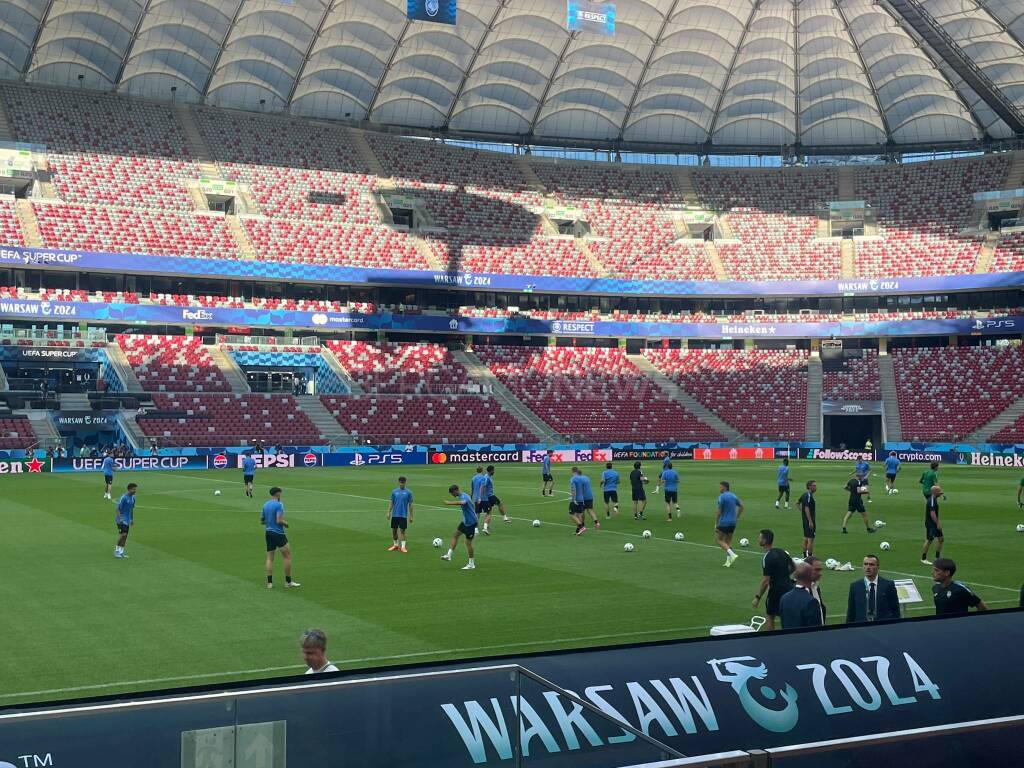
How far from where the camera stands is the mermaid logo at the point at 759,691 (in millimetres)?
9992

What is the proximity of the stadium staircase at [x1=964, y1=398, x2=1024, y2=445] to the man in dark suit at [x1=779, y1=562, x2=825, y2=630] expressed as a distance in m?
60.6

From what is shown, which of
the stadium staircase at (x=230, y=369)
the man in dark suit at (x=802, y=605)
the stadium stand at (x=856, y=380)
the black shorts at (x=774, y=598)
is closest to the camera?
the man in dark suit at (x=802, y=605)

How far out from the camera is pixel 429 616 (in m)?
17.3

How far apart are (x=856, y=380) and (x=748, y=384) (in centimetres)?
783

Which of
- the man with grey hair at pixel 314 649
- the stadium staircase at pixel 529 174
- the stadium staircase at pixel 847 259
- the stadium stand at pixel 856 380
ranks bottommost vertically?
the man with grey hair at pixel 314 649

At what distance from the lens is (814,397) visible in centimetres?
7700

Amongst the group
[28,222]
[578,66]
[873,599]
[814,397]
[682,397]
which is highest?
[578,66]

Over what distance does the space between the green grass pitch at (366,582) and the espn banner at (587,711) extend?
208 inches

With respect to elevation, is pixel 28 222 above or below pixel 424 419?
above

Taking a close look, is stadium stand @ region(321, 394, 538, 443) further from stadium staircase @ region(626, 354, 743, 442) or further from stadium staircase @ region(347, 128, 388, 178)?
stadium staircase @ region(347, 128, 388, 178)

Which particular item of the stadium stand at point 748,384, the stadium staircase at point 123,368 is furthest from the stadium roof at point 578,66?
the stadium staircase at point 123,368

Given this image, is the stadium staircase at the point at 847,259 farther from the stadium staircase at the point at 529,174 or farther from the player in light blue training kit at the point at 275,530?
the player in light blue training kit at the point at 275,530

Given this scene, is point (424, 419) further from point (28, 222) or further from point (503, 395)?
point (28, 222)

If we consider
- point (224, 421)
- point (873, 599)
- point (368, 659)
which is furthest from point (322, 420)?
point (873, 599)
